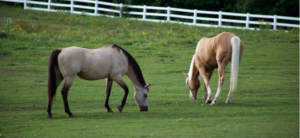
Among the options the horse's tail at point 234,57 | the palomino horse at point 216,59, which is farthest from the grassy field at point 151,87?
the horse's tail at point 234,57

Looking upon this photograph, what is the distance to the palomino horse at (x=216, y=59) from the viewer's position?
35.2 feet

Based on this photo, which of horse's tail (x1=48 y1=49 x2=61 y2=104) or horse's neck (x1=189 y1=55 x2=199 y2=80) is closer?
horse's tail (x1=48 y1=49 x2=61 y2=104)

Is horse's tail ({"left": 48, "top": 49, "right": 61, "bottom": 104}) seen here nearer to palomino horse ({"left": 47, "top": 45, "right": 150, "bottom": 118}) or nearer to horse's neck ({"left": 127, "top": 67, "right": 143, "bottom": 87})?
palomino horse ({"left": 47, "top": 45, "right": 150, "bottom": 118})

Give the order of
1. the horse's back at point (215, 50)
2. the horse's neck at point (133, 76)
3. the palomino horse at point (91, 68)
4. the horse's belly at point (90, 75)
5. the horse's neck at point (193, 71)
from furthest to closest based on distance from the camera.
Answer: the horse's neck at point (193, 71)
the horse's back at point (215, 50)
the horse's neck at point (133, 76)
the horse's belly at point (90, 75)
the palomino horse at point (91, 68)

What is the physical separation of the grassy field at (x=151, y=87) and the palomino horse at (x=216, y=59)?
507 mm

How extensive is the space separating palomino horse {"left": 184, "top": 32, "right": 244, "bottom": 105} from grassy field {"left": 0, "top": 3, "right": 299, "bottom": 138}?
1.66ft

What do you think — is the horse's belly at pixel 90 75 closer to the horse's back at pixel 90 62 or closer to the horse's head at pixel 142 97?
the horse's back at pixel 90 62

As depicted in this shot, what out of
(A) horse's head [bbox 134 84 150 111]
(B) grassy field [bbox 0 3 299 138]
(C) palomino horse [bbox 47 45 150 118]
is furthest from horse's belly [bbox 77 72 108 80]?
(A) horse's head [bbox 134 84 150 111]

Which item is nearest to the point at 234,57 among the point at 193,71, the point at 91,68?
the point at 193,71

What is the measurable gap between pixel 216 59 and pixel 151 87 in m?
3.46

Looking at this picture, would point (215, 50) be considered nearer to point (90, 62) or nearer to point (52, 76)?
point (90, 62)

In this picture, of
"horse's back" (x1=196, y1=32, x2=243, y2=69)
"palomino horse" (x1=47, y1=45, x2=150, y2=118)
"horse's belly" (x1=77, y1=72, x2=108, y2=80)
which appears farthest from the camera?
"horse's back" (x1=196, y1=32, x2=243, y2=69)

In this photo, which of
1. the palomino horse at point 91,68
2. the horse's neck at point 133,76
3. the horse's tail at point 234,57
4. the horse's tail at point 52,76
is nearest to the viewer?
the horse's tail at point 52,76

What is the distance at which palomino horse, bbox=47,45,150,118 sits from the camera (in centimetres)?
926
